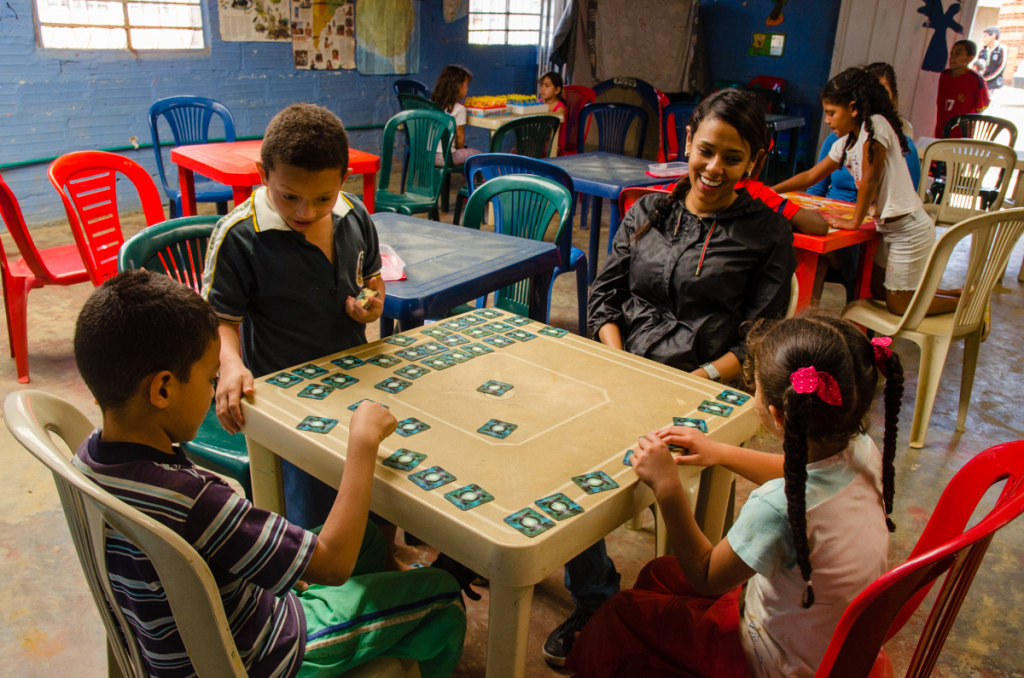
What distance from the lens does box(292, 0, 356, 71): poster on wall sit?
22.7ft

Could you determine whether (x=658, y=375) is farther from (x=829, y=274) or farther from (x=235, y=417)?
(x=829, y=274)

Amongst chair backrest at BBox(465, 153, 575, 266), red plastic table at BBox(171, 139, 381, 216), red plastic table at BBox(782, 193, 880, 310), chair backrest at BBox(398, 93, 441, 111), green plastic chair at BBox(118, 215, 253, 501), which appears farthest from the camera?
chair backrest at BBox(398, 93, 441, 111)

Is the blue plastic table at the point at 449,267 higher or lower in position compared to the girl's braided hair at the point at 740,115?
lower

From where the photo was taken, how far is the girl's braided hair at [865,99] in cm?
327

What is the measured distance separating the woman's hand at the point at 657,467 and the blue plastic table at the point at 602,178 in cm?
234

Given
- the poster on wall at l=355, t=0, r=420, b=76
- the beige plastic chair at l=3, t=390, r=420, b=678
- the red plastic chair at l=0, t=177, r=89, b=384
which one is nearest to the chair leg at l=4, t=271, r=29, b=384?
the red plastic chair at l=0, t=177, r=89, b=384

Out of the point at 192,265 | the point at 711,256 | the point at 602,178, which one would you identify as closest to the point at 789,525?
the point at 711,256

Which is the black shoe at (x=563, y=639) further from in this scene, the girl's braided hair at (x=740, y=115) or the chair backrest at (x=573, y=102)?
the chair backrest at (x=573, y=102)

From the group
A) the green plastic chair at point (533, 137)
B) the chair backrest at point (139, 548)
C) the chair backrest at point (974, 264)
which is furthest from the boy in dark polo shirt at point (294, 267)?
the green plastic chair at point (533, 137)

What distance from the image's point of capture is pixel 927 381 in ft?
9.92

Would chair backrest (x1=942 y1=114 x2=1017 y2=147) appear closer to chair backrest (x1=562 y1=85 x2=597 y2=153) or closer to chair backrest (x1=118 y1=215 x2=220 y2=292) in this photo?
chair backrest (x1=562 y1=85 x2=597 y2=153)

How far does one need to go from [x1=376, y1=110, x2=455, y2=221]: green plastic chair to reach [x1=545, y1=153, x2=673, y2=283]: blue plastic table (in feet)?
2.64

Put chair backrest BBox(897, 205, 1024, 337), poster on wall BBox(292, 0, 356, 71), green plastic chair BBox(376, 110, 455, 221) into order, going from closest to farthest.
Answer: chair backrest BBox(897, 205, 1024, 337) → green plastic chair BBox(376, 110, 455, 221) → poster on wall BBox(292, 0, 356, 71)

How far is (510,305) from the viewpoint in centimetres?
320
